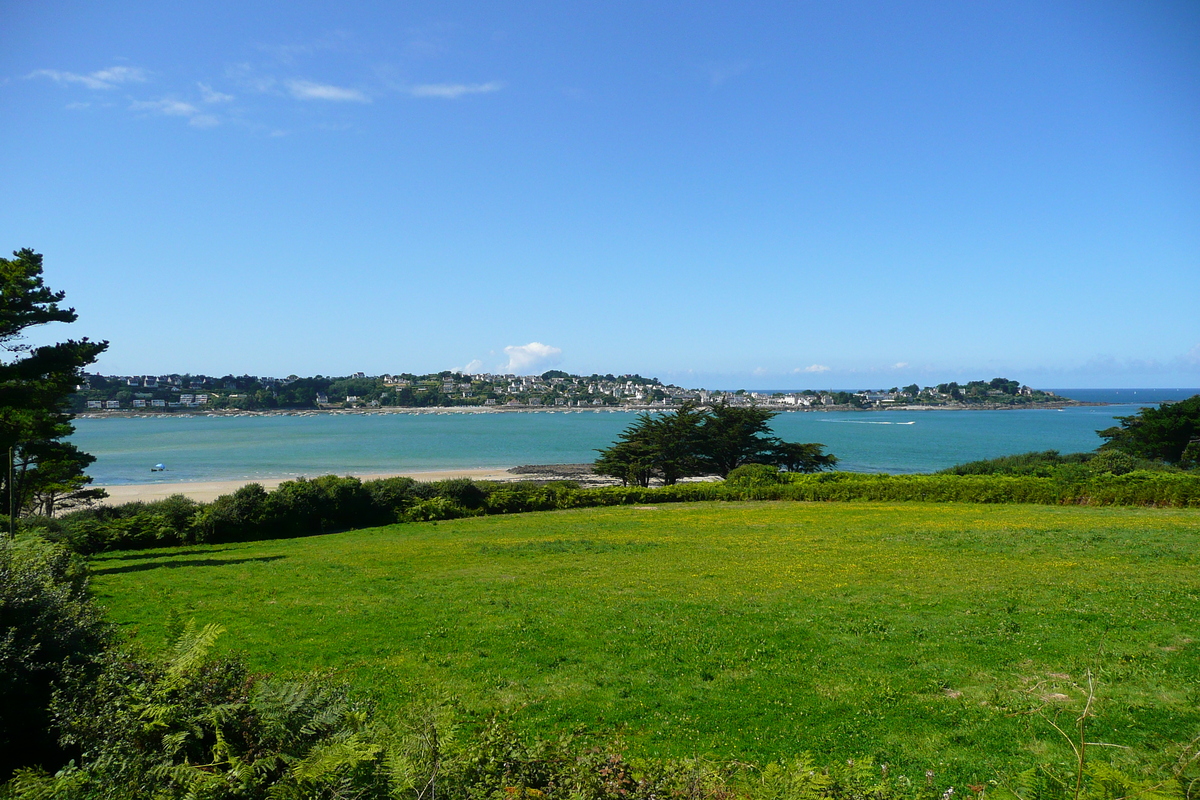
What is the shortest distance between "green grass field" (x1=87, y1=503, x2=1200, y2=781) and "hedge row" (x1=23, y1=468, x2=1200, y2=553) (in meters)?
7.03

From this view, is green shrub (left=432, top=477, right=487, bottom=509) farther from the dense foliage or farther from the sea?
the dense foliage

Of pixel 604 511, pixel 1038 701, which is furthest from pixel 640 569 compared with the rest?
pixel 604 511

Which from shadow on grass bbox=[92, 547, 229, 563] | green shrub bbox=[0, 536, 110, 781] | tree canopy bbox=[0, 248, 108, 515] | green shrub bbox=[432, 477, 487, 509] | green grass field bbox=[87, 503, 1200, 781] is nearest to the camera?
green shrub bbox=[0, 536, 110, 781]

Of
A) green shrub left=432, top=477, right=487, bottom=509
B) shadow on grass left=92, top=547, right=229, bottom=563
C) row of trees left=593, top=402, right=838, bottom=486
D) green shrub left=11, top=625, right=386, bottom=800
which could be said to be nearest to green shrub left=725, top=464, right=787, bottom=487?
row of trees left=593, top=402, right=838, bottom=486

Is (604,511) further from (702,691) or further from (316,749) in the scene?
(316,749)

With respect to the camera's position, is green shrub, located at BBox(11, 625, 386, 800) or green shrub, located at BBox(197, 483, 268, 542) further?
green shrub, located at BBox(197, 483, 268, 542)

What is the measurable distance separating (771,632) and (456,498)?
2637 cm

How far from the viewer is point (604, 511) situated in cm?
3266

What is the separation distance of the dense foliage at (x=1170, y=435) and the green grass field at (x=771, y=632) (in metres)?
34.1

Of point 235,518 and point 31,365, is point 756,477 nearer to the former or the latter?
point 235,518

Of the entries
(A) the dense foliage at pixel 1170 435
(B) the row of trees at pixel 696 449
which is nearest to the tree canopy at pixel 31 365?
(B) the row of trees at pixel 696 449

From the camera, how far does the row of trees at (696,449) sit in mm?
48688

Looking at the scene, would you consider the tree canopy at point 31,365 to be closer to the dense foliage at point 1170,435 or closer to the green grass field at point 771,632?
the green grass field at point 771,632

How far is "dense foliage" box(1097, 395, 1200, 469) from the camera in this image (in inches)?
1732
